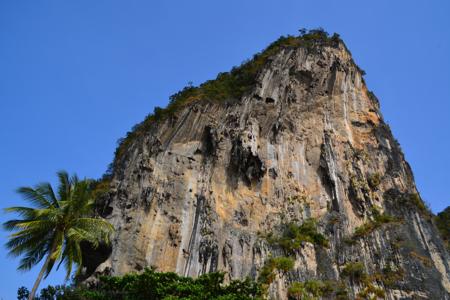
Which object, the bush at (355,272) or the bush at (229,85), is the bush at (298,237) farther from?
the bush at (229,85)

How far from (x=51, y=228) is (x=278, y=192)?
15.7 m

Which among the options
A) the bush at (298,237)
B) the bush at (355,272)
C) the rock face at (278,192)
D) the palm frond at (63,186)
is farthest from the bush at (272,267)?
the palm frond at (63,186)

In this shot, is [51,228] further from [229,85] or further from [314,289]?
[229,85]

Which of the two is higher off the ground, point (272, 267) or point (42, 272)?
point (272, 267)

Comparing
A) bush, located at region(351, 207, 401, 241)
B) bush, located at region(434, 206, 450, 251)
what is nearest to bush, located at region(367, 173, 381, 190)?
bush, located at region(351, 207, 401, 241)

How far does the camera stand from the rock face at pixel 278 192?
1033 inches

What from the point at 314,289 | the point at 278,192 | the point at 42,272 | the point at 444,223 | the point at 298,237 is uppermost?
the point at 444,223

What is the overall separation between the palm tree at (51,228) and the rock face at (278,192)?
6.17 m

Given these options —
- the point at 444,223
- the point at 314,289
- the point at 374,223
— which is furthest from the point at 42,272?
Answer: the point at 444,223

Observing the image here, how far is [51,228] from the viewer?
19016mm

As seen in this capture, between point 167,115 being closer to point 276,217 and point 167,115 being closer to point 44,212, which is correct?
point 276,217

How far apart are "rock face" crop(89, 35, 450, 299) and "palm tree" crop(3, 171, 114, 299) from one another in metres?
6.17

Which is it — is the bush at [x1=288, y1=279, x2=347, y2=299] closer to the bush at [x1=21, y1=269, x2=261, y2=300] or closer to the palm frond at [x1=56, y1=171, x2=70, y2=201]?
the bush at [x1=21, y1=269, x2=261, y2=300]

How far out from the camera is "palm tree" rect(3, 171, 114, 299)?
18.6 metres
